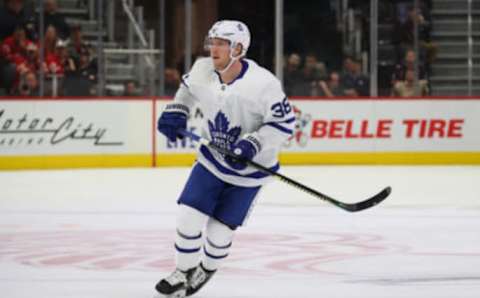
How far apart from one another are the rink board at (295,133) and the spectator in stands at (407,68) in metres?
0.35

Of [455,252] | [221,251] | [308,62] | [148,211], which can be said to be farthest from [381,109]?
[221,251]

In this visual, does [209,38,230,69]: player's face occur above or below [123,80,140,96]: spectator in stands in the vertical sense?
above

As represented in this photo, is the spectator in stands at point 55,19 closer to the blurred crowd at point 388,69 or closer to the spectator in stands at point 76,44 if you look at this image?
the spectator in stands at point 76,44

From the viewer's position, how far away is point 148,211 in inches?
364

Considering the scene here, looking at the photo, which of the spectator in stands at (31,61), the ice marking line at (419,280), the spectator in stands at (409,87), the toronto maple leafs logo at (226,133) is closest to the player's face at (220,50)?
the toronto maple leafs logo at (226,133)

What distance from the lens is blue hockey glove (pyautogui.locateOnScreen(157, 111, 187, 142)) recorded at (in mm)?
5547

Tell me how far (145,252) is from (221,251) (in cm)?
153

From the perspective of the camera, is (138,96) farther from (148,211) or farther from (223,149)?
(223,149)

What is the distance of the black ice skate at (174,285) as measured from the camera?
17.5 feet

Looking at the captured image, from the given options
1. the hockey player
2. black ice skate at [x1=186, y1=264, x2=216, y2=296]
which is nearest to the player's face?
the hockey player

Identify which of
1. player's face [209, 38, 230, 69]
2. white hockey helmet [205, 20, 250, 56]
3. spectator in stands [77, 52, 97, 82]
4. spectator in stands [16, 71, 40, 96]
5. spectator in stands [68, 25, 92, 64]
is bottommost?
spectator in stands [16, 71, 40, 96]

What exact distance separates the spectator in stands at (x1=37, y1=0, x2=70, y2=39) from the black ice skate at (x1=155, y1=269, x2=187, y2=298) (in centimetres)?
873

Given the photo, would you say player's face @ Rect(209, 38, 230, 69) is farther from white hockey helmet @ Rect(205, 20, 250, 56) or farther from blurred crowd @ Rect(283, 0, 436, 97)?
blurred crowd @ Rect(283, 0, 436, 97)

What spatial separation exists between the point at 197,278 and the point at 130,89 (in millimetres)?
8692
